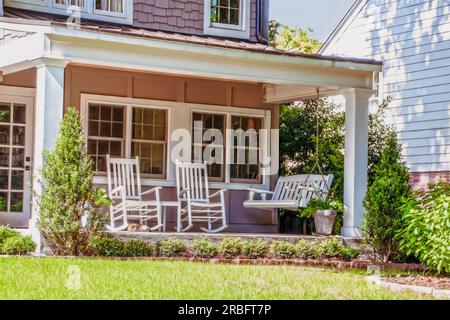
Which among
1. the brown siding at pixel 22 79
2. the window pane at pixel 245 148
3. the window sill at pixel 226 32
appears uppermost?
the window sill at pixel 226 32

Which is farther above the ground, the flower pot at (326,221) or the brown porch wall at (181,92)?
the brown porch wall at (181,92)

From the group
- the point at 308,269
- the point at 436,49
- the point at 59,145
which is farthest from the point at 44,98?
the point at 436,49

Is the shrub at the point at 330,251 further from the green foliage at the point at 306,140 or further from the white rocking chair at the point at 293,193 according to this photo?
the green foliage at the point at 306,140

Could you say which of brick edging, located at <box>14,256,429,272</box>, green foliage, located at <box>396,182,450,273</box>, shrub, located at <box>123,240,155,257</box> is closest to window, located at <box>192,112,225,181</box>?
shrub, located at <box>123,240,155,257</box>

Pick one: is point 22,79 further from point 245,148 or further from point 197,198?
point 245,148

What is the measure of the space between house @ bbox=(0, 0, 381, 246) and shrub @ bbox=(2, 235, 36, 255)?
39 cm

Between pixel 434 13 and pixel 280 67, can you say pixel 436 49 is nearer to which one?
pixel 434 13

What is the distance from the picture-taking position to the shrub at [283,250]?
1222 cm

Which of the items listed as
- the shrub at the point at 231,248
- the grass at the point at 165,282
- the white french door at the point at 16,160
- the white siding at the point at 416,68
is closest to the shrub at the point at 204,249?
the shrub at the point at 231,248

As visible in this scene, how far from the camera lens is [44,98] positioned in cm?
1134

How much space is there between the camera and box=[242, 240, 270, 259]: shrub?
39.5 feet

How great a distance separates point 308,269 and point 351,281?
1525mm

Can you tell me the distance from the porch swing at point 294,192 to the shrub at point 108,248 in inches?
125

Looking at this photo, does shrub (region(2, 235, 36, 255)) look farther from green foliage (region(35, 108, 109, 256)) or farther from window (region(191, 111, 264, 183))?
window (region(191, 111, 264, 183))
